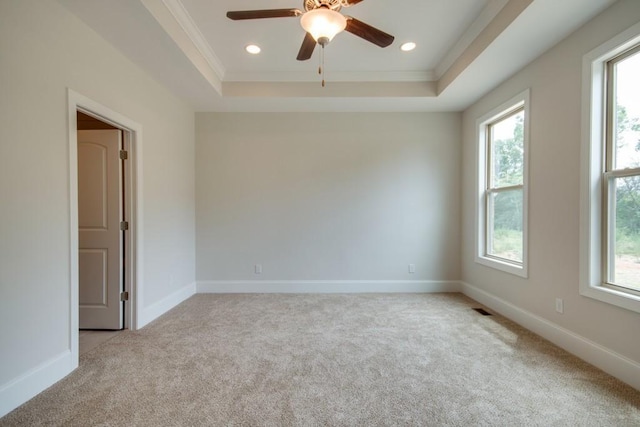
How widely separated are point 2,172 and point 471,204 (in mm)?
4579

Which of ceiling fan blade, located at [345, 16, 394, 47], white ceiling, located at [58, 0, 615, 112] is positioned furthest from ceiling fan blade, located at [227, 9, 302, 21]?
white ceiling, located at [58, 0, 615, 112]

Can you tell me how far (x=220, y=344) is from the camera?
2488 millimetres

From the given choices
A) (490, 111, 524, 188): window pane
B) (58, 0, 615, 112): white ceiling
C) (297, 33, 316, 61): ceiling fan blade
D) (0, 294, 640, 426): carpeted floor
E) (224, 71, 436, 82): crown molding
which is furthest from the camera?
(224, 71, 436, 82): crown molding

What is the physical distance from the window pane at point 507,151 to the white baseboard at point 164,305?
4.32 meters

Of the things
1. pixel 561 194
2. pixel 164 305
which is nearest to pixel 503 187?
pixel 561 194

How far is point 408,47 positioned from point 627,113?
193cm

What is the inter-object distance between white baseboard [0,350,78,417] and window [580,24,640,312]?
13.1 feet

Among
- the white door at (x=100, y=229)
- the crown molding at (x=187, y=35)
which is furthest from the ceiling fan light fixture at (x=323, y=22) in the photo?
the white door at (x=100, y=229)

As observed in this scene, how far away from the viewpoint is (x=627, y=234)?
2.03 m

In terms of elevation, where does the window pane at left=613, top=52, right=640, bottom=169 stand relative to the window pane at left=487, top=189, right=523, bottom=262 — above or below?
above

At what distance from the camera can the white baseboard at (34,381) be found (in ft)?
5.31

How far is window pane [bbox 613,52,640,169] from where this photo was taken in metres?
1.97

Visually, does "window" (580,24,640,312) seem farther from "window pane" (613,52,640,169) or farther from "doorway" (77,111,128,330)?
"doorway" (77,111,128,330)

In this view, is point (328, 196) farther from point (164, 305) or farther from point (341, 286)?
point (164, 305)
